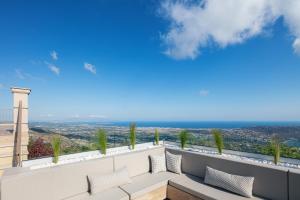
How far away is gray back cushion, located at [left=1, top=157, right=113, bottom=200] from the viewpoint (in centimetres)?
221

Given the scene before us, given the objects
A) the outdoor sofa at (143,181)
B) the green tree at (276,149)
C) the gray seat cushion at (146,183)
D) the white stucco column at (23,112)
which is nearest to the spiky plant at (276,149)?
the green tree at (276,149)

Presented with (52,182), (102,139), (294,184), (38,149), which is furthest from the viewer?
(102,139)

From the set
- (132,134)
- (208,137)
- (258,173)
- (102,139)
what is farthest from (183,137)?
(102,139)

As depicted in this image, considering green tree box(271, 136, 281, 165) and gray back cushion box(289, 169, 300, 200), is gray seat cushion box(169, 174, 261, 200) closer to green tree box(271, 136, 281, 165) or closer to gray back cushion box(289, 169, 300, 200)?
gray back cushion box(289, 169, 300, 200)

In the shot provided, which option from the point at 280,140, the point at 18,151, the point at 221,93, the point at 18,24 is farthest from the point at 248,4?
the point at 221,93

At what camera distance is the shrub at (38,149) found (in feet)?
11.5

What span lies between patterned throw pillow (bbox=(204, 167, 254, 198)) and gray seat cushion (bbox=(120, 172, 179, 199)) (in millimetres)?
828

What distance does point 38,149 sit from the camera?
141 inches

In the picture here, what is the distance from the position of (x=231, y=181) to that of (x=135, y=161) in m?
1.90

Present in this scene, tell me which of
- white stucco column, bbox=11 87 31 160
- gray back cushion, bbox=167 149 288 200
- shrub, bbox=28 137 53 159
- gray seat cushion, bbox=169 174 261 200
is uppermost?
white stucco column, bbox=11 87 31 160

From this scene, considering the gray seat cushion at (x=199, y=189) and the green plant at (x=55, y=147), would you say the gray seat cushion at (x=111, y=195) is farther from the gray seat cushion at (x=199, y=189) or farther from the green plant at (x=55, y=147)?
the green plant at (x=55, y=147)

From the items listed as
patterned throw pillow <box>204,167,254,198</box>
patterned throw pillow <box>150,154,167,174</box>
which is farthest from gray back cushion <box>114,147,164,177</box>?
patterned throw pillow <box>204,167,254,198</box>

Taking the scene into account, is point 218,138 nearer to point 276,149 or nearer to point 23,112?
point 276,149

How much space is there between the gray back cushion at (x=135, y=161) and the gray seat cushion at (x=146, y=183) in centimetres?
13
